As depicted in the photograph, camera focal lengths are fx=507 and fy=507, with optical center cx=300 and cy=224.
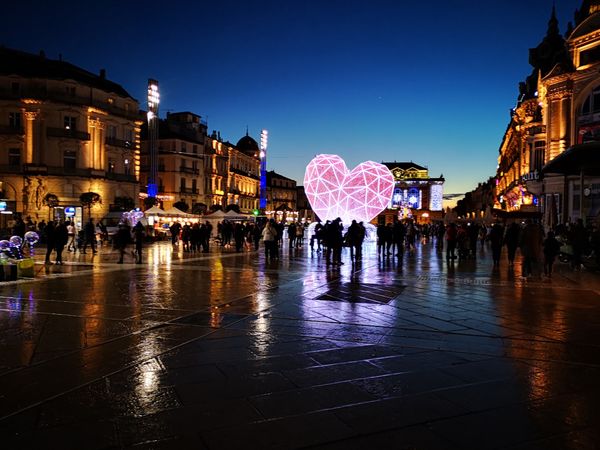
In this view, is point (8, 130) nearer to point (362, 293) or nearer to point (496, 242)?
point (496, 242)

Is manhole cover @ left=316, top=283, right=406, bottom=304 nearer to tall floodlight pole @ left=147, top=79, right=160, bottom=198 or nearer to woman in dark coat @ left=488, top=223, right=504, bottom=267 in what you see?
woman in dark coat @ left=488, top=223, right=504, bottom=267

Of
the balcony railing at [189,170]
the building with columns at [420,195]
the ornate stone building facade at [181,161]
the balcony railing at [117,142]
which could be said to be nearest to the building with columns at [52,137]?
the balcony railing at [117,142]

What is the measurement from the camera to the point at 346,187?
3553 centimetres

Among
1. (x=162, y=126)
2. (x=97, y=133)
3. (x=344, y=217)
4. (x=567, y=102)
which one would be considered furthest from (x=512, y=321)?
(x=162, y=126)

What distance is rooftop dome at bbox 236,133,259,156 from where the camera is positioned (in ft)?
287

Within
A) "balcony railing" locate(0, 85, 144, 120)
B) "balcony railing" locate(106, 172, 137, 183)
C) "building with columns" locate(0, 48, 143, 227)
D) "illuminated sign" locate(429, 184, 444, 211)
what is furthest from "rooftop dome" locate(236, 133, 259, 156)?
"illuminated sign" locate(429, 184, 444, 211)

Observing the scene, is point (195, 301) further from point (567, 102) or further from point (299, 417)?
point (567, 102)

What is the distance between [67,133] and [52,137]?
121 centimetres

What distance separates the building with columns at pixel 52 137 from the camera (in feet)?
135

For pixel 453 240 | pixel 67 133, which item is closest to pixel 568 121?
pixel 453 240

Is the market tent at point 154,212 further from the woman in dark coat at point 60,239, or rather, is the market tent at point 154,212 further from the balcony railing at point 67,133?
the woman in dark coat at point 60,239

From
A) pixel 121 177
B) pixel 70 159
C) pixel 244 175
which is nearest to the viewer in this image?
pixel 70 159

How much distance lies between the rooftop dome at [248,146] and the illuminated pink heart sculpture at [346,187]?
5309 cm

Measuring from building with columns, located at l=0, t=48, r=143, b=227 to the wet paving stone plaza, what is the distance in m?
35.1
